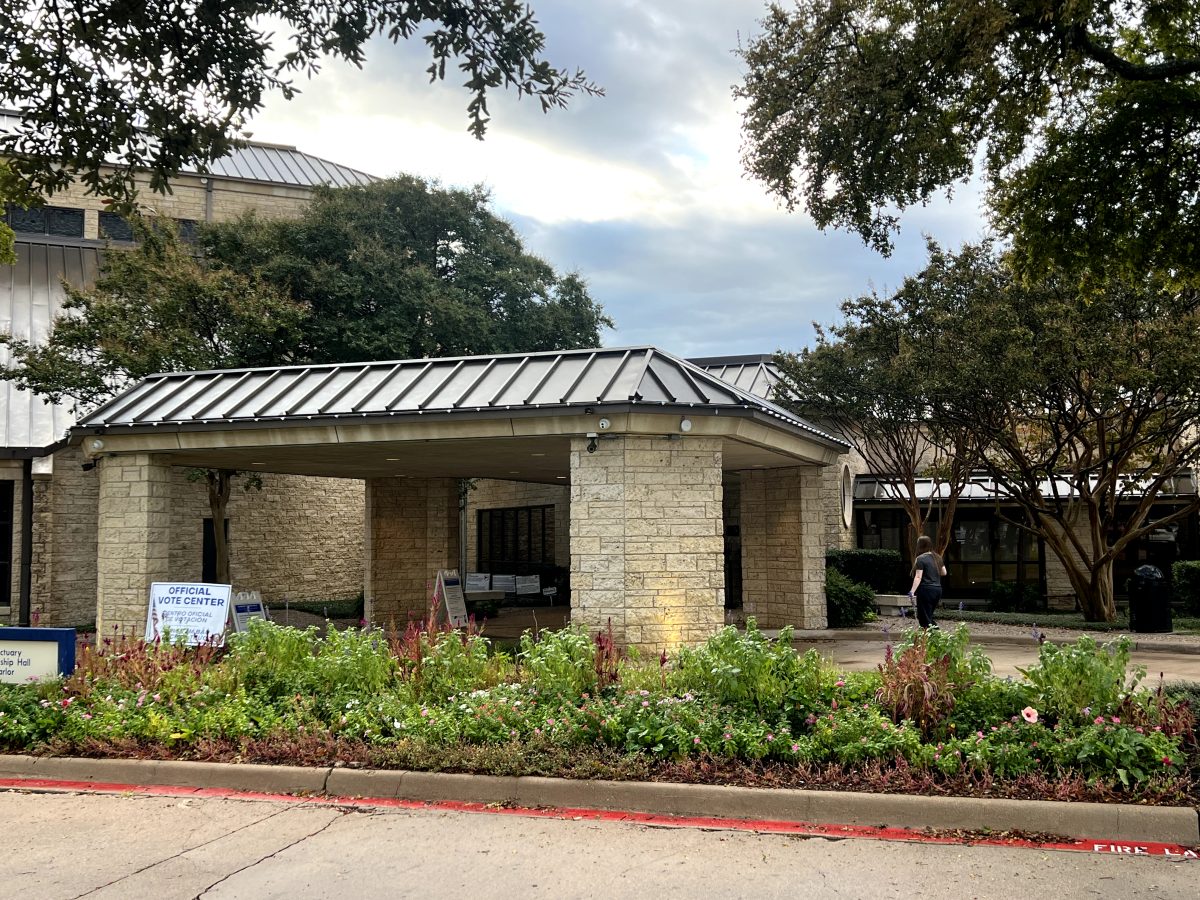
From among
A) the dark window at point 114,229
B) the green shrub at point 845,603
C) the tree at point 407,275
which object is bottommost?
the green shrub at point 845,603

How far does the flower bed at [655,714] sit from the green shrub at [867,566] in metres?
14.0

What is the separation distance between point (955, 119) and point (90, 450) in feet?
40.8

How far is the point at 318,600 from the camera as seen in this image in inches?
1131

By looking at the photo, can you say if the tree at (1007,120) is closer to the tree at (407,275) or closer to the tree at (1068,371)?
the tree at (1068,371)

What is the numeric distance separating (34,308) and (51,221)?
7.67m

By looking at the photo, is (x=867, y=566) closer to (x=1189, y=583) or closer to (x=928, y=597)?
(x=1189, y=583)

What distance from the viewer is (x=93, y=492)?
2233 centimetres

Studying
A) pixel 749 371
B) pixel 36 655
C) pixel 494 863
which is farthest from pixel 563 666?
pixel 749 371

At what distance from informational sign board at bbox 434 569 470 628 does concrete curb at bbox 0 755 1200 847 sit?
954 cm

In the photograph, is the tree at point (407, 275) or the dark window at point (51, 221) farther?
the dark window at point (51, 221)

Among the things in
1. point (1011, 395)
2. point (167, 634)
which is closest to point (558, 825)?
point (167, 634)

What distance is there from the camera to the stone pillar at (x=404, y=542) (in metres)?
20.4

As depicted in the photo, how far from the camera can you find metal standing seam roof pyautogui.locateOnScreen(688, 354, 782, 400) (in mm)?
23344

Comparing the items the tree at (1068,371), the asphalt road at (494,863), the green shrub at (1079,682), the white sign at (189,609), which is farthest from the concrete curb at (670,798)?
the tree at (1068,371)
